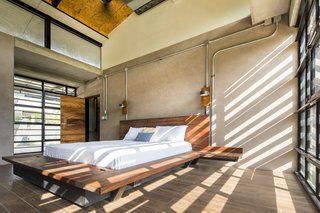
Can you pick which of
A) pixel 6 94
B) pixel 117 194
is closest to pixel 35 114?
pixel 6 94

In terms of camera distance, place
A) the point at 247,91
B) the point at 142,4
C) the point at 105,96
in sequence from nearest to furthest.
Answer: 1. the point at 247,91
2. the point at 142,4
3. the point at 105,96

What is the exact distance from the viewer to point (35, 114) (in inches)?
217

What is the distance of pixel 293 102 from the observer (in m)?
2.98

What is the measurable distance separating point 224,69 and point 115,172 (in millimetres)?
3020

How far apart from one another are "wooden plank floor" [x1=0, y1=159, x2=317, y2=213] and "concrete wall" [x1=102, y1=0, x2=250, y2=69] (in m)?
3.20

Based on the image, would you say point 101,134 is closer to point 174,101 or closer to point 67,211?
point 174,101

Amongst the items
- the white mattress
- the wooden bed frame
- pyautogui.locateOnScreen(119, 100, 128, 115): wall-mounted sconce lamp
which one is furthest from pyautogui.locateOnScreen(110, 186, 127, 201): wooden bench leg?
pyautogui.locateOnScreen(119, 100, 128, 115): wall-mounted sconce lamp

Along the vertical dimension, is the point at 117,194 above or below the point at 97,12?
below

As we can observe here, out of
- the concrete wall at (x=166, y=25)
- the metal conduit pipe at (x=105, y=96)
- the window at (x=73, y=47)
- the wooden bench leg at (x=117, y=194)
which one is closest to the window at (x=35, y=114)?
the window at (x=73, y=47)

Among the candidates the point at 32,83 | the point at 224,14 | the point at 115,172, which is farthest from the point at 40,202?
the point at 32,83

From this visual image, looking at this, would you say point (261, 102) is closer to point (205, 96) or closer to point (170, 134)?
point (205, 96)

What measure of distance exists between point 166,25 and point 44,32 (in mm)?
3426

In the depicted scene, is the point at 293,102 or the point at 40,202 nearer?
the point at 40,202

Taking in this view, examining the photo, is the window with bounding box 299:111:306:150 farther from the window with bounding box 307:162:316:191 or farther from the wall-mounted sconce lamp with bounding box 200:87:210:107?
the wall-mounted sconce lamp with bounding box 200:87:210:107
